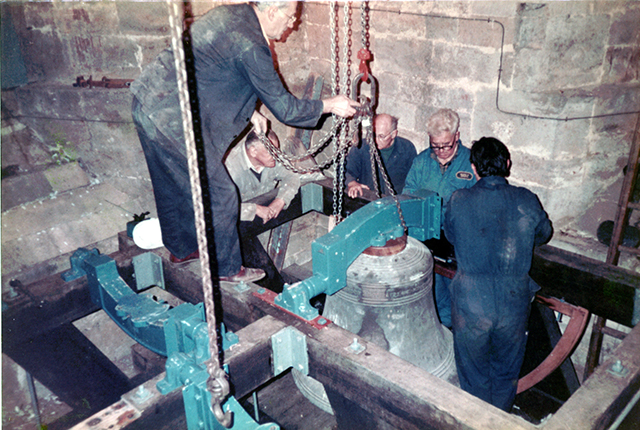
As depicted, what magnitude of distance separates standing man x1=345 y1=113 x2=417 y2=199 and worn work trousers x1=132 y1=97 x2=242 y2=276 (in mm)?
1562

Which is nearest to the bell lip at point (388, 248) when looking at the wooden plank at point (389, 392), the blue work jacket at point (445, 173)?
the wooden plank at point (389, 392)

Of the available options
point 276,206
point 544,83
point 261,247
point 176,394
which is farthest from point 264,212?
point 544,83

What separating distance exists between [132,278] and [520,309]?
2.33m

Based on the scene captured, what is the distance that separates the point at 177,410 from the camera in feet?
6.03

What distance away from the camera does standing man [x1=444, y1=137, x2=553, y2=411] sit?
268 centimetres

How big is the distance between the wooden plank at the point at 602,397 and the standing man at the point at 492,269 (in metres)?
0.78

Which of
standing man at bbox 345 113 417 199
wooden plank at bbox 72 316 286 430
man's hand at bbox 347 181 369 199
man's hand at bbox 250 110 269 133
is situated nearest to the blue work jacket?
man's hand at bbox 347 181 369 199

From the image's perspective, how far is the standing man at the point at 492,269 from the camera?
2.68m

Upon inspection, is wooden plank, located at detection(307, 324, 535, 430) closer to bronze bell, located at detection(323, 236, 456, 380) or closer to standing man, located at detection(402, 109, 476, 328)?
bronze bell, located at detection(323, 236, 456, 380)

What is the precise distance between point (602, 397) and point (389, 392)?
0.76 m

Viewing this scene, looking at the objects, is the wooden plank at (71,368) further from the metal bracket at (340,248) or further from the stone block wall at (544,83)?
the stone block wall at (544,83)

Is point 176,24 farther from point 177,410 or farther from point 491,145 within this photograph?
point 491,145

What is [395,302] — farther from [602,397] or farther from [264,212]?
[264,212]

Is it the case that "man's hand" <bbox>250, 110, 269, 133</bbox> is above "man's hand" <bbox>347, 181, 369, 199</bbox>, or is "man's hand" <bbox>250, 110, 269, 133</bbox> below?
above
